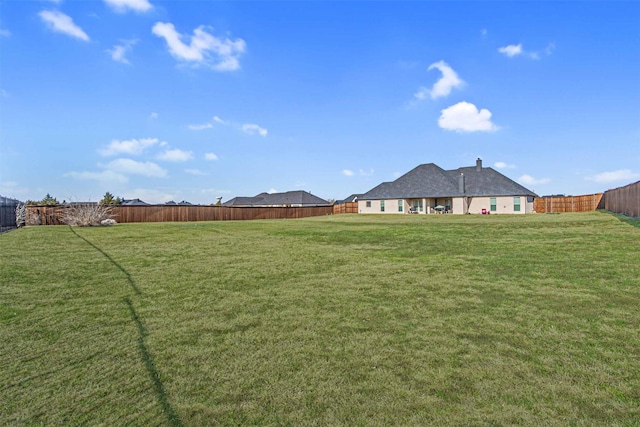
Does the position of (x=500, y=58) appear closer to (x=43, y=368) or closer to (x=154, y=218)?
(x=43, y=368)

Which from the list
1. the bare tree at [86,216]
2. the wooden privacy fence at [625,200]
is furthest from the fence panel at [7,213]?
the wooden privacy fence at [625,200]

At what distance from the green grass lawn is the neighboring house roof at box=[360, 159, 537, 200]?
27.4 m

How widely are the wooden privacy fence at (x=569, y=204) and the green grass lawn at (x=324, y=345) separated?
2532cm

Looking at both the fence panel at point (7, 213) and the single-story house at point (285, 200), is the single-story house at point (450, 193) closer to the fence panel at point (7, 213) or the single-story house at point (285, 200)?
the single-story house at point (285, 200)

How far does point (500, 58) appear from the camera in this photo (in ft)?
51.0

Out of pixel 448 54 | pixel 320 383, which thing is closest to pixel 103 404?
pixel 320 383

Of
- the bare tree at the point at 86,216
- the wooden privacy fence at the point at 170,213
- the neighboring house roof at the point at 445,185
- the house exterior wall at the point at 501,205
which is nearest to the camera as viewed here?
the bare tree at the point at 86,216

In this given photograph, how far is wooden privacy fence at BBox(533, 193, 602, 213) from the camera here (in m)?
26.0

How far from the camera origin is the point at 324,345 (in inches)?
119

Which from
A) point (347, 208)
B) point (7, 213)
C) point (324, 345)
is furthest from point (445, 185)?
point (7, 213)

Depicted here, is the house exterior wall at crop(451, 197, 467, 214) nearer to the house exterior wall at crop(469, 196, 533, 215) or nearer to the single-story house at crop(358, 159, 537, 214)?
the single-story house at crop(358, 159, 537, 214)

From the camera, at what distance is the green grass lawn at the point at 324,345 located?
2.05 m

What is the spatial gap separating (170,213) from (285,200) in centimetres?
3090

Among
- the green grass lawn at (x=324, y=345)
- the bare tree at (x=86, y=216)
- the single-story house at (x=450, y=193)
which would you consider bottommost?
the green grass lawn at (x=324, y=345)
